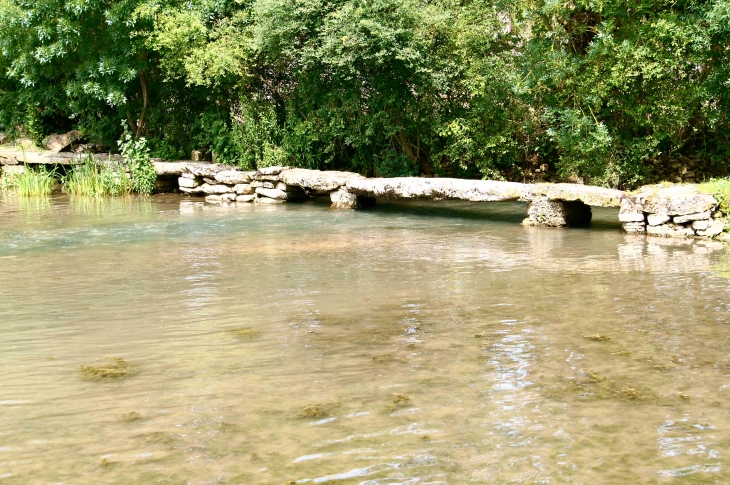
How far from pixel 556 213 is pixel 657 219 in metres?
1.59

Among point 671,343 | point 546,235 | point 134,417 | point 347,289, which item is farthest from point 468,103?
point 134,417

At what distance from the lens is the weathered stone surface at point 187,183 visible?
17.5 m

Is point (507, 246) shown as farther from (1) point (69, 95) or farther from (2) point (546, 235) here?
(1) point (69, 95)

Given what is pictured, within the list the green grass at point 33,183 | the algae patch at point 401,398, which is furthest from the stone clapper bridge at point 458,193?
the algae patch at point 401,398

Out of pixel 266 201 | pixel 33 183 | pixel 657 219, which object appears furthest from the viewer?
pixel 33 183

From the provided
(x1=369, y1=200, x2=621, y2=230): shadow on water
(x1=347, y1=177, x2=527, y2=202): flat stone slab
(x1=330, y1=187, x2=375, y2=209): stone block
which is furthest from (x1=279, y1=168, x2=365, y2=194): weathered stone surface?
(x1=369, y1=200, x2=621, y2=230): shadow on water

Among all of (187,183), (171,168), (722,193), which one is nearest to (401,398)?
(722,193)

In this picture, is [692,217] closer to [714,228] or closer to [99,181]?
[714,228]

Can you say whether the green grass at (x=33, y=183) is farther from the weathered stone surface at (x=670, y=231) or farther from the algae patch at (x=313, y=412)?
the algae patch at (x=313, y=412)

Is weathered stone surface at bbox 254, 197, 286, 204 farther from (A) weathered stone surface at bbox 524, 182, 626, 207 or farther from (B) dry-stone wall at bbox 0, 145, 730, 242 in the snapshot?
(A) weathered stone surface at bbox 524, 182, 626, 207

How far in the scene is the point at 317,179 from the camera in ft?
49.2

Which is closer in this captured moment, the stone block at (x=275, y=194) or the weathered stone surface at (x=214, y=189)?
the stone block at (x=275, y=194)

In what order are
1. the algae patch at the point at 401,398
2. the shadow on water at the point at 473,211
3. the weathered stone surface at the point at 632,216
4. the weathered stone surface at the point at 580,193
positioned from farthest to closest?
the shadow on water at the point at 473,211, the weathered stone surface at the point at 580,193, the weathered stone surface at the point at 632,216, the algae patch at the point at 401,398

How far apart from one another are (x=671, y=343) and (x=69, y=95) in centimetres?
1703
